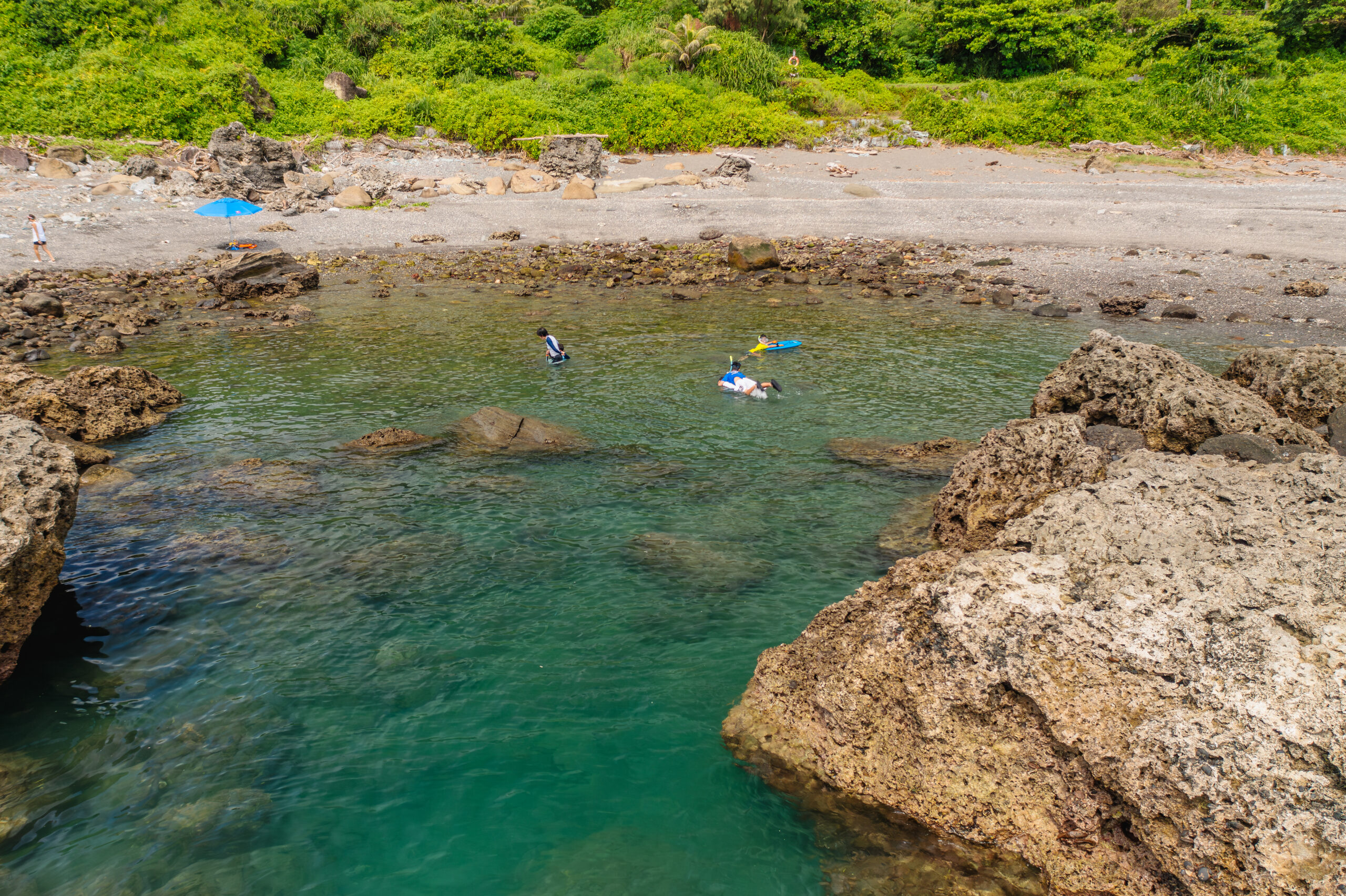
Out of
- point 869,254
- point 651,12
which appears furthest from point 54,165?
point 651,12

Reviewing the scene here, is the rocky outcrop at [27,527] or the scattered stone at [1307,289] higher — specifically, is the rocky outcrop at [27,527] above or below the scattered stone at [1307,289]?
below

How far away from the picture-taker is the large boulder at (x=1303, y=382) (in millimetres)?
10852

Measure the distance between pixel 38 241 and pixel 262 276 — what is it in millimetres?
7633

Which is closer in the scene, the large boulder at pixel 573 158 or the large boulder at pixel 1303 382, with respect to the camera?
the large boulder at pixel 1303 382

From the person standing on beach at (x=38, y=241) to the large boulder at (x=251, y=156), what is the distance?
8997 millimetres

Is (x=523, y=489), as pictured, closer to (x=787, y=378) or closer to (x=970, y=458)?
(x=970, y=458)

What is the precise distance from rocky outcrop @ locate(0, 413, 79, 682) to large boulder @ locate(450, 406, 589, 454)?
635cm

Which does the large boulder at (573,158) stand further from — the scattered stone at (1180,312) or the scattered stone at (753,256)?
the scattered stone at (1180,312)

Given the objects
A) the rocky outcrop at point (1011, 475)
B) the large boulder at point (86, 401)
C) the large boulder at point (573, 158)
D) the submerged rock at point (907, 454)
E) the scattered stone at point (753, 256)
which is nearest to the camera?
the rocky outcrop at point (1011, 475)

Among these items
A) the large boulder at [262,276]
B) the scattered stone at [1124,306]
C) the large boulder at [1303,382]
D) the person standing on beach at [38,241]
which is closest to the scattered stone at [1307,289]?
Result: the scattered stone at [1124,306]

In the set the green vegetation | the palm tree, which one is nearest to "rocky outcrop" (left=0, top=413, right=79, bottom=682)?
the green vegetation

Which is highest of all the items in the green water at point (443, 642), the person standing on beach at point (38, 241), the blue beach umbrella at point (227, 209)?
the blue beach umbrella at point (227, 209)

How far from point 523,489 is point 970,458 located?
622 centimetres

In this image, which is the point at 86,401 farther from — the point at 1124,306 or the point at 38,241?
the point at 1124,306
